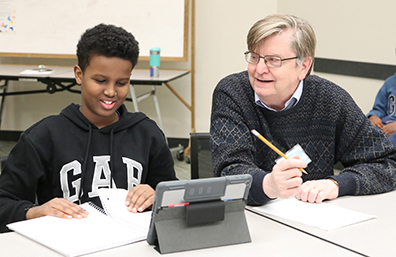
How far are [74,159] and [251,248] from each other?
66 cm

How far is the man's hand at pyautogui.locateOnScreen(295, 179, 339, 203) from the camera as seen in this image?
1390 mm

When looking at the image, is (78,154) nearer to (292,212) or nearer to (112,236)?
(112,236)

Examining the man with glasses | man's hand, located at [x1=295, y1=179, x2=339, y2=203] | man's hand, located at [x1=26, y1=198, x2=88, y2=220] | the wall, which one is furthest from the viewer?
the wall

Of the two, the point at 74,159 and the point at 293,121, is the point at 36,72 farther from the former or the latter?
the point at 293,121

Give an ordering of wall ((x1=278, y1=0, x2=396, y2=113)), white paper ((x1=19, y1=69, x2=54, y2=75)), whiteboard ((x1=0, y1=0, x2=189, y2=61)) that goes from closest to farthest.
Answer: wall ((x1=278, y1=0, x2=396, y2=113))
white paper ((x1=19, y1=69, x2=54, y2=75))
whiteboard ((x1=0, y1=0, x2=189, y2=61))

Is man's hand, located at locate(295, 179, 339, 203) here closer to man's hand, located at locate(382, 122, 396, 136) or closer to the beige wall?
man's hand, located at locate(382, 122, 396, 136)

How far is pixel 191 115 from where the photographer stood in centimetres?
466

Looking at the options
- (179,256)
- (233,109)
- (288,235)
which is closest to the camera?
(179,256)

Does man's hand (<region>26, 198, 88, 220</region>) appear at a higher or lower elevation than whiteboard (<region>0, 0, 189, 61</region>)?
lower

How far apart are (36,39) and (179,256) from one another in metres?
3.80

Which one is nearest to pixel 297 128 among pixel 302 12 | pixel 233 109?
pixel 233 109

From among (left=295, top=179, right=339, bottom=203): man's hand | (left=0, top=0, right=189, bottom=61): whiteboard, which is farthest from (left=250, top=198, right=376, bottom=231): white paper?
(left=0, top=0, right=189, bottom=61): whiteboard

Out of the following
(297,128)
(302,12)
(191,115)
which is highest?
(302,12)

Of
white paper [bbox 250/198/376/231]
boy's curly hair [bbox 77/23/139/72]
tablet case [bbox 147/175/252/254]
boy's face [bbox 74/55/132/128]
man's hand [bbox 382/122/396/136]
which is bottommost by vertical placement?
man's hand [bbox 382/122/396/136]
